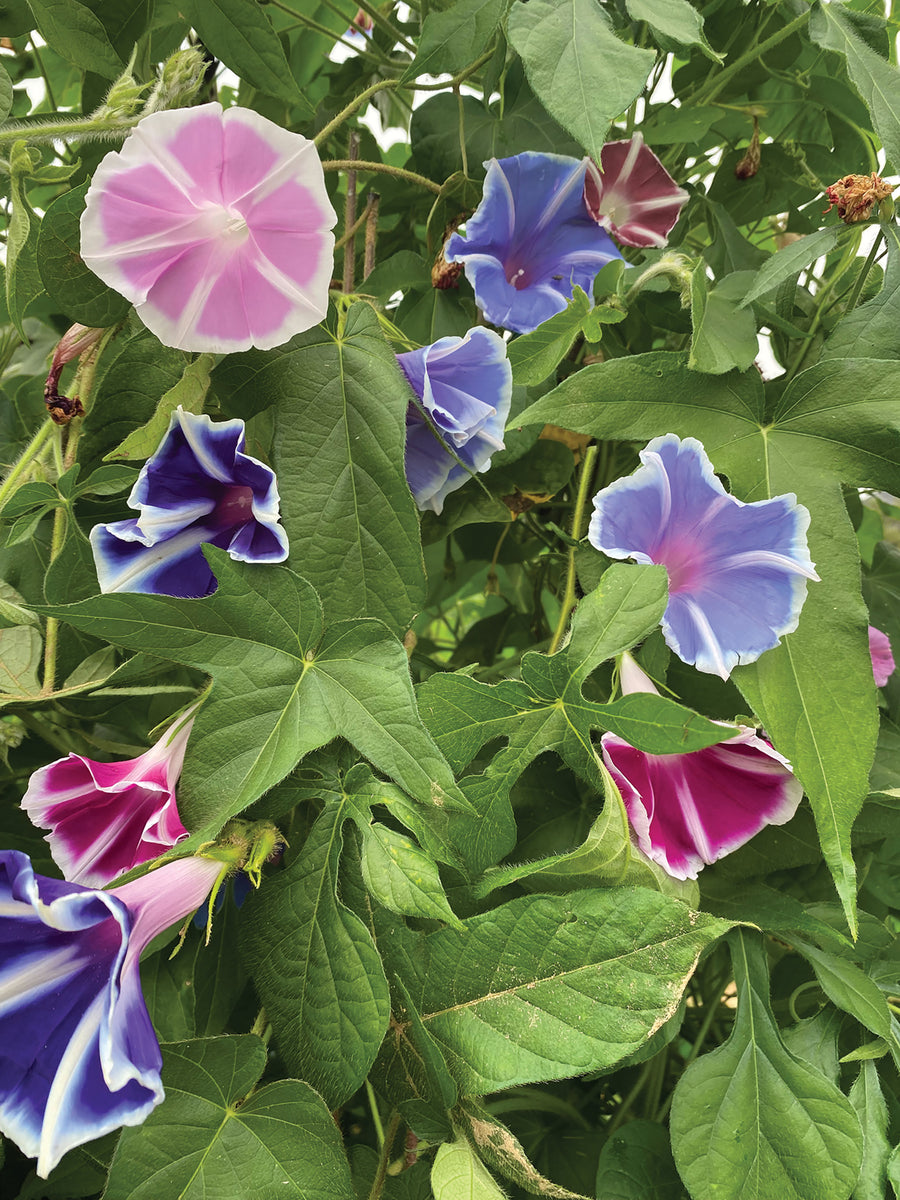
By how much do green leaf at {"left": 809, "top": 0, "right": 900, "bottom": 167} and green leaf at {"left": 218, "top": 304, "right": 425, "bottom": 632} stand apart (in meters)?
0.29

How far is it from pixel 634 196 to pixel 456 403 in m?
0.23

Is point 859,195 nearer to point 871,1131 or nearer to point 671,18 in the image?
point 671,18

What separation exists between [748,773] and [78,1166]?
44 cm

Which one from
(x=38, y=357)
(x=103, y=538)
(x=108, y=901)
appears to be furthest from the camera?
(x=38, y=357)

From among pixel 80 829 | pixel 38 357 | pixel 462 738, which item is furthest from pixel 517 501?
pixel 38 357

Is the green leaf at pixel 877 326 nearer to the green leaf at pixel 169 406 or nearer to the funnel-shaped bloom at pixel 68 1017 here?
the green leaf at pixel 169 406

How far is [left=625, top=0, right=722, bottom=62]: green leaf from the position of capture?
474 millimetres

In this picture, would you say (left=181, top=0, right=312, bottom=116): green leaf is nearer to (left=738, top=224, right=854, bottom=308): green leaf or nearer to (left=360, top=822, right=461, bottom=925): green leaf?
(left=738, top=224, right=854, bottom=308): green leaf

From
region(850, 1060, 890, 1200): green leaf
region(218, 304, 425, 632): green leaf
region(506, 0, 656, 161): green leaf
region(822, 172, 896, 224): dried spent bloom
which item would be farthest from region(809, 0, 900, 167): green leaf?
region(850, 1060, 890, 1200): green leaf

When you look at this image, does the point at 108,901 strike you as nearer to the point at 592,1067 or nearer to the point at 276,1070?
the point at 592,1067

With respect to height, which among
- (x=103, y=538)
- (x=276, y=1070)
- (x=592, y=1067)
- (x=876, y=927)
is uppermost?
(x=103, y=538)

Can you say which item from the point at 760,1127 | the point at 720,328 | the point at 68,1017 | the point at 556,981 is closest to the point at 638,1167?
the point at 760,1127

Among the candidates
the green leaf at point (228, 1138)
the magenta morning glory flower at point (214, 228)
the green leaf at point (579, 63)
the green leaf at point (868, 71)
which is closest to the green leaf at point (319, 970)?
the green leaf at point (228, 1138)

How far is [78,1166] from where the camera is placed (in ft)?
1.76
